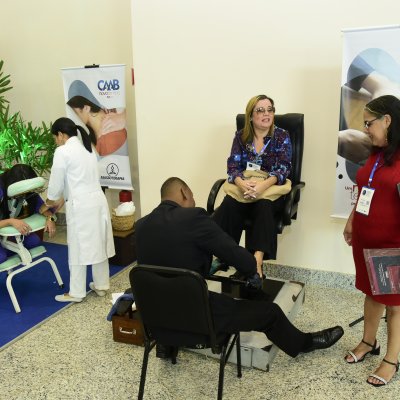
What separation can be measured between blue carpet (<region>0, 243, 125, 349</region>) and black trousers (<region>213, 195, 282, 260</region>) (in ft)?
4.51

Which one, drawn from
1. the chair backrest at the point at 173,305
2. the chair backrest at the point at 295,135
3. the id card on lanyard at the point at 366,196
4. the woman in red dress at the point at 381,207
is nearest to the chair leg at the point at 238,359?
the chair backrest at the point at 173,305

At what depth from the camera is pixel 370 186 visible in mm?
1932

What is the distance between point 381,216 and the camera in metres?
1.89

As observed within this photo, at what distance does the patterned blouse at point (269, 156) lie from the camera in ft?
8.77

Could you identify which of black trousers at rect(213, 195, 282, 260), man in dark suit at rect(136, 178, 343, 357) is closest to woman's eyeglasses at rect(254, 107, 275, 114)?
black trousers at rect(213, 195, 282, 260)

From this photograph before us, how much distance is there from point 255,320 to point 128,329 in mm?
919

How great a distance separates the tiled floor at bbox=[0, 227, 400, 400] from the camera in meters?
2.05

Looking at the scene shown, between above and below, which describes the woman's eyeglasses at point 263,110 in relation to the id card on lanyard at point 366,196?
above

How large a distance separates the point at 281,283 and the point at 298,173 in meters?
0.78

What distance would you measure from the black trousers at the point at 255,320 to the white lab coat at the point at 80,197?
56.6 inches

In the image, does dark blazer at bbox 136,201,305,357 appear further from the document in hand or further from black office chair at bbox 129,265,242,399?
the document in hand

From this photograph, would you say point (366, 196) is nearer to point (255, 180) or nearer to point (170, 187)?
point (255, 180)

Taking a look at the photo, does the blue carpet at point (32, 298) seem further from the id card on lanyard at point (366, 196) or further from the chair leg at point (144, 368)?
the id card on lanyard at point (366, 196)

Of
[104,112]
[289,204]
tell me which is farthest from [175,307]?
[104,112]
